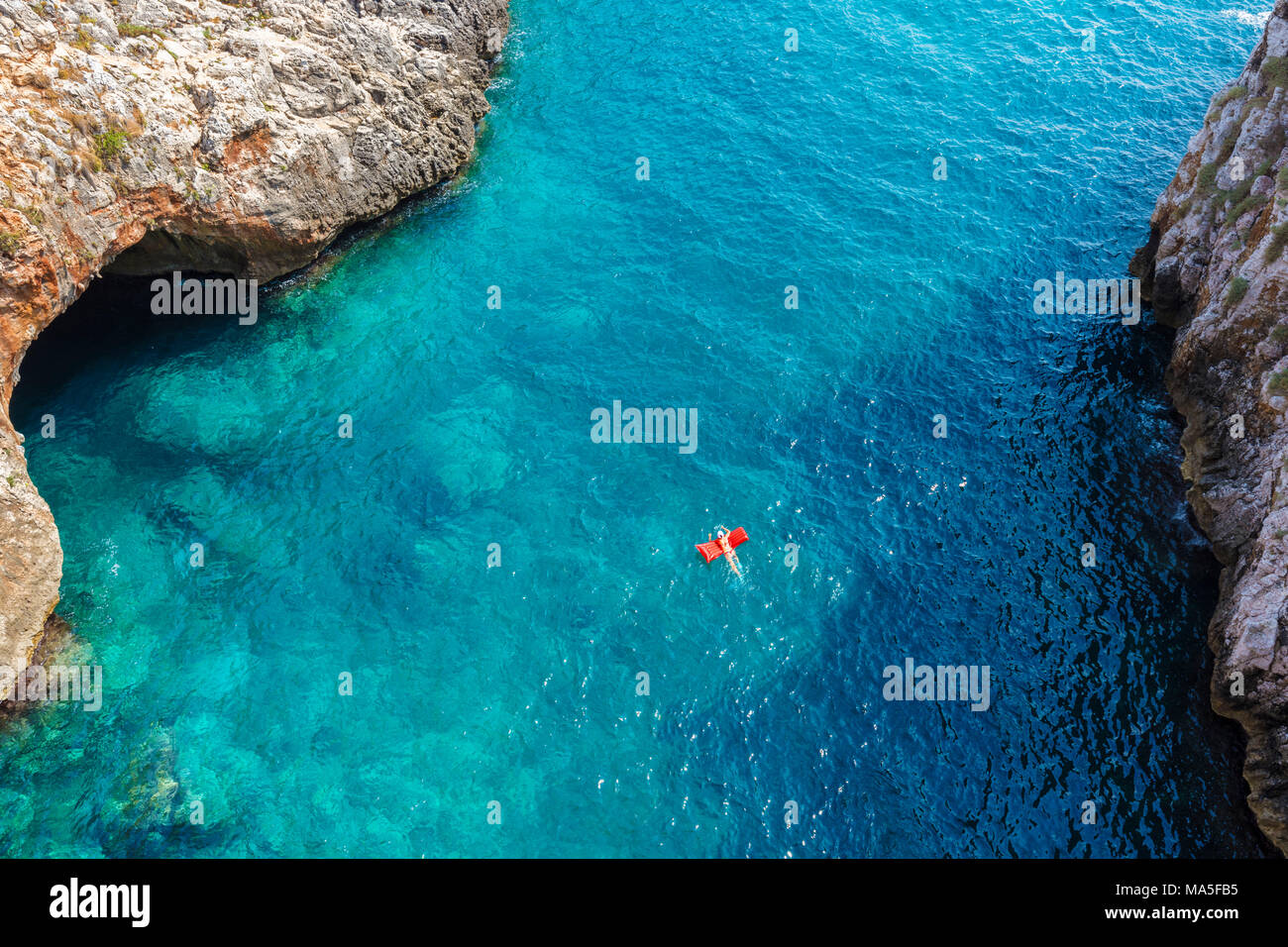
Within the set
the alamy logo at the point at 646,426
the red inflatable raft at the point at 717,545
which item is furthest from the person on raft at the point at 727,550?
the alamy logo at the point at 646,426

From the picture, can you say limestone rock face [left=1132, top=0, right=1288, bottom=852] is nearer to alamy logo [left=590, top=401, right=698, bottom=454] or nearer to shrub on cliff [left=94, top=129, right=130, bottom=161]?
alamy logo [left=590, top=401, right=698, bottom=454]

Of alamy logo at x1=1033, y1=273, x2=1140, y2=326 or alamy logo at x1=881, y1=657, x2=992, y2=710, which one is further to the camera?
alamy logo at x1=1033, y1=273, x2=1140, y2=326

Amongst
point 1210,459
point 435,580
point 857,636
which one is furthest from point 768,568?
point 1210,459

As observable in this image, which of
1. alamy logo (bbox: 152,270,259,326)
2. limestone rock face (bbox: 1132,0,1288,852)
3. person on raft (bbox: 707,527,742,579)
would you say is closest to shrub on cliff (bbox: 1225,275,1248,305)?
limestone rock face (bbox: 1132,0,1288,852)

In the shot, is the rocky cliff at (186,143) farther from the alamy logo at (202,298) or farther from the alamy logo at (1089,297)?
the alamy logo at (1089,297)

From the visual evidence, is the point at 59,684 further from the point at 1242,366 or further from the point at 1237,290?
the point at 1237,290

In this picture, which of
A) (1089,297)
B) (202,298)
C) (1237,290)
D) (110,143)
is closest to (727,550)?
(1237,290)
